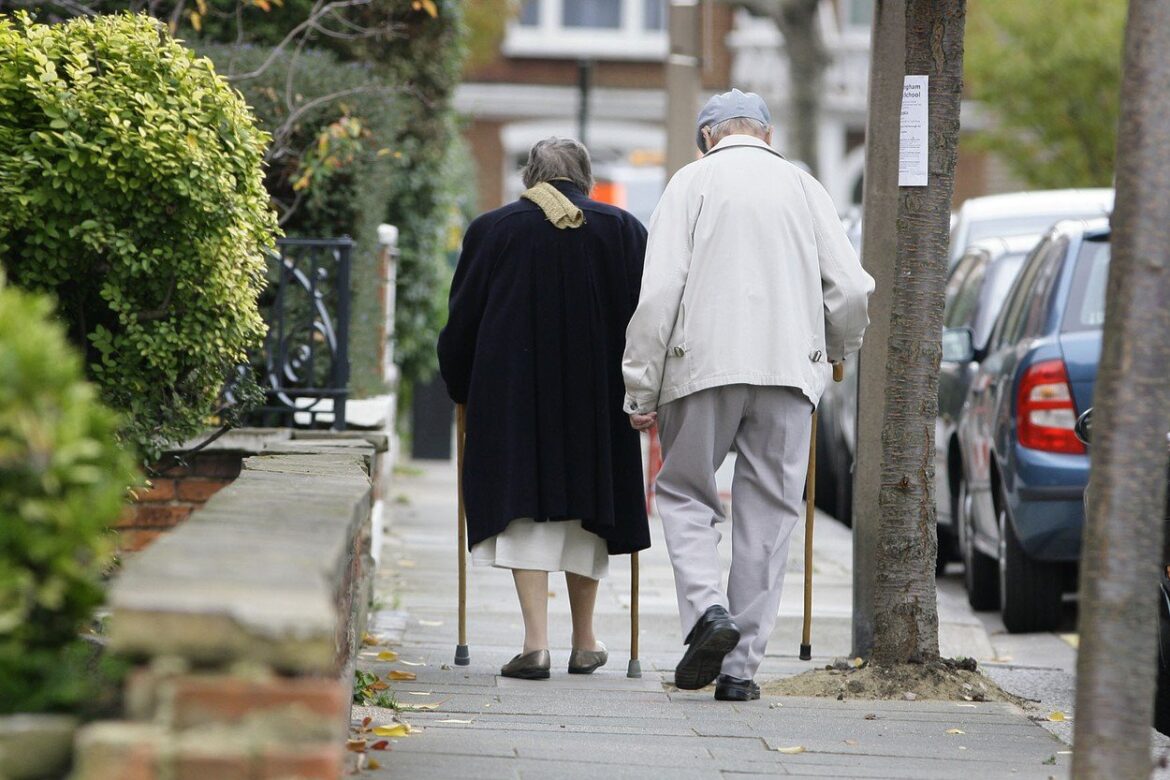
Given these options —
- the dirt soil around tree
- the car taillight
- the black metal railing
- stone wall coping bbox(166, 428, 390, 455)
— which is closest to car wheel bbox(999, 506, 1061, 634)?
the car taillight

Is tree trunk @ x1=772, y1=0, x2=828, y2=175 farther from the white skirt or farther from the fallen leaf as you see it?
the fallen leaf

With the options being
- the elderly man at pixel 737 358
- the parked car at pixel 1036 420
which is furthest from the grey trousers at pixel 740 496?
the parked car at pixel 1036 420

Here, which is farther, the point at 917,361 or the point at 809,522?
the point at 809,522

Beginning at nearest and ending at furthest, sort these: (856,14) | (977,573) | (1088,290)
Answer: (1088,290) < (977,573) < (856,14)

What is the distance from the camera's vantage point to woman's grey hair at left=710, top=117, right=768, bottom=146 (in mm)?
5785

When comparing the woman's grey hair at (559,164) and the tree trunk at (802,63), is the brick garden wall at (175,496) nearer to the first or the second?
the woman's grey hair at (559,164)

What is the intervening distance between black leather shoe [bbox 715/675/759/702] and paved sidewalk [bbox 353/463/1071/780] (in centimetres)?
5

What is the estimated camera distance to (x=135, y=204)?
5172 mm

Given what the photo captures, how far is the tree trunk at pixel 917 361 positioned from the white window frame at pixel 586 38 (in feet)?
84.6

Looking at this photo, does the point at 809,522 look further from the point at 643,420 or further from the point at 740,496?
the point at 643,420

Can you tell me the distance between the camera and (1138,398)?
147 inches

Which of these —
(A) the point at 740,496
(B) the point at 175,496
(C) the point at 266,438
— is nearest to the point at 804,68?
(C) the point at 266,438

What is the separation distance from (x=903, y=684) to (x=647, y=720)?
1.03 metres

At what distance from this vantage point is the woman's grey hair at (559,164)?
20.0 ft
